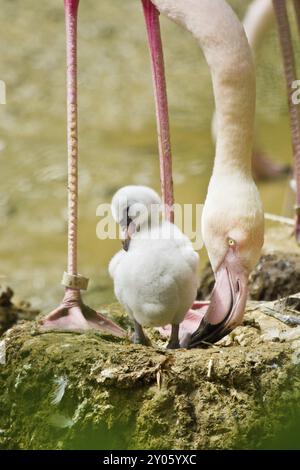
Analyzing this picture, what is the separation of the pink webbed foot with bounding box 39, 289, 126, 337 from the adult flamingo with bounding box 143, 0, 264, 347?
36cm

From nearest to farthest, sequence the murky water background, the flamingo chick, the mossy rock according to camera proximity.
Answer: the mossy rock → the flamingo chick → the murky water background

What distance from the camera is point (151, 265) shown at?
3904 mm

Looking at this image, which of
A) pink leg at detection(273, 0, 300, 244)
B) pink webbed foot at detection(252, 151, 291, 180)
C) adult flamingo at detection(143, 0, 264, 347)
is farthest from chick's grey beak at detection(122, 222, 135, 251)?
pink webbed foot at detection(252, 151, 291, 180)

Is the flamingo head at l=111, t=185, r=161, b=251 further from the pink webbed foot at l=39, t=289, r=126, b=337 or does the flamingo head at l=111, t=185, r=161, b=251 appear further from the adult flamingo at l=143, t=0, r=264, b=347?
the pink webbed foot at l=39, t=289, r=126, b=337

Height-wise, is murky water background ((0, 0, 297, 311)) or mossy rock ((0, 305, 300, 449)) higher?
murky water background ((0, 0, 297, 311))

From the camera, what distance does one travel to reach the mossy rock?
3619 millimetres

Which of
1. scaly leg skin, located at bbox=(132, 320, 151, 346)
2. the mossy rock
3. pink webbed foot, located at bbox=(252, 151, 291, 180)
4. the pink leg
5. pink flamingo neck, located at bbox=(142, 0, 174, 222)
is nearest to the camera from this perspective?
the mossy rock

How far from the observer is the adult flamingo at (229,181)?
3982 mm

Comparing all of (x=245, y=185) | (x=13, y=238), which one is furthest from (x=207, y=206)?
(x=13, y=238)

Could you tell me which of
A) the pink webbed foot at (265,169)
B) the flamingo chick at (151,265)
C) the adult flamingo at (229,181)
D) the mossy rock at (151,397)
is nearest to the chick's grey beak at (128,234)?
the flamingo chick at (151,265)

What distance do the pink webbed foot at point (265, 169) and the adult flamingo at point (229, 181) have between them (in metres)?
5.01

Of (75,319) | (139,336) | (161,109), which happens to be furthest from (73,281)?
(161,109)

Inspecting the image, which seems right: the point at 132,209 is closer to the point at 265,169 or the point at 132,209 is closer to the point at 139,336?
the point at 139,336

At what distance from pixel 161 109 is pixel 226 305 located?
A: 3.19ft
